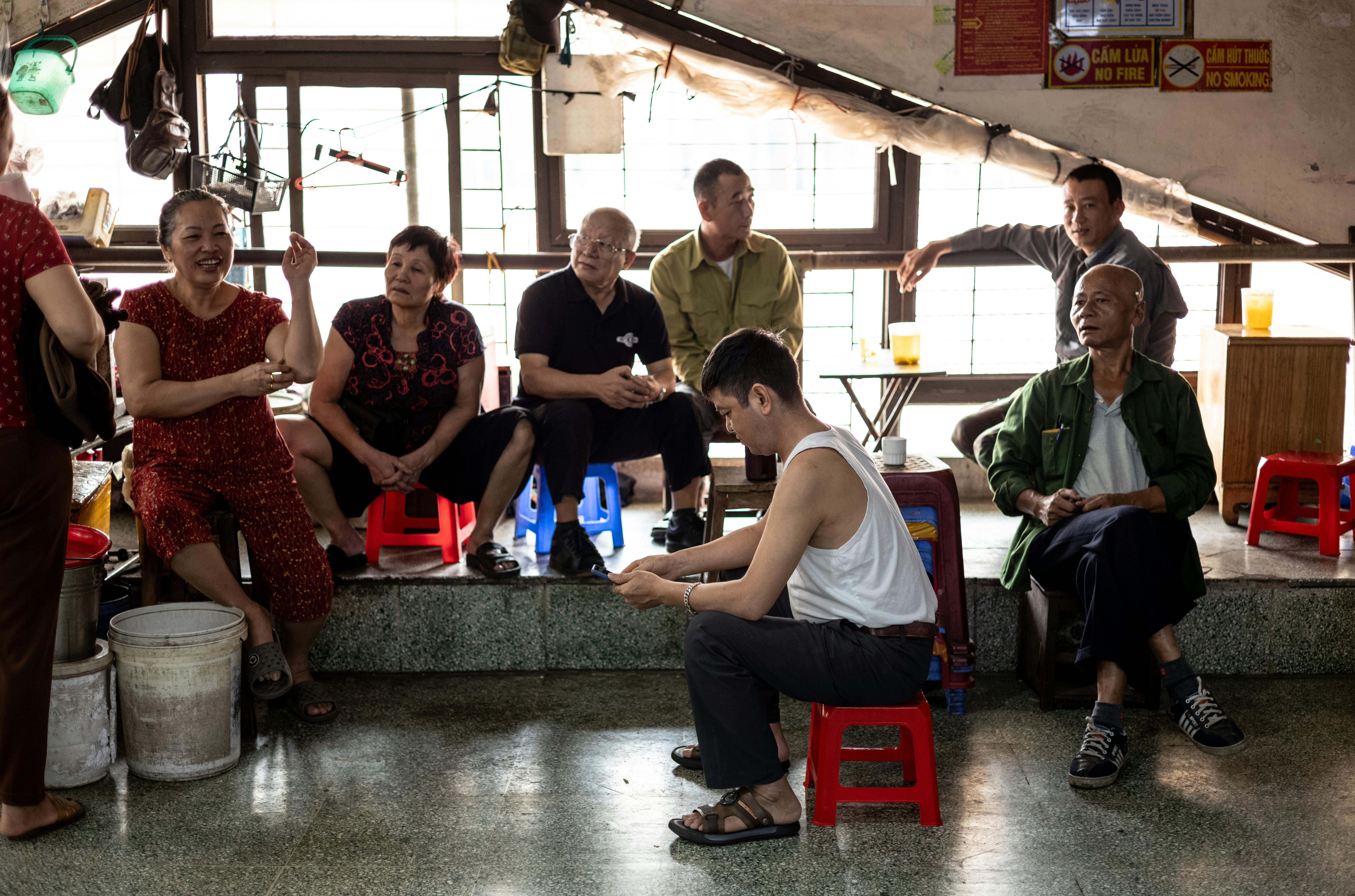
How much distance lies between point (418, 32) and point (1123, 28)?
3282mm

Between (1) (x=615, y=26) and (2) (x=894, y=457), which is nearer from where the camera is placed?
(2) (x=894, y=457)

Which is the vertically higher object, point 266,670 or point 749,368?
point 749,368

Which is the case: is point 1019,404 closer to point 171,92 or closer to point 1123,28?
point 1123,28

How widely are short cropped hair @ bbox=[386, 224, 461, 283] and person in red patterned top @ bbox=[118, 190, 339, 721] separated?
0.51 meters

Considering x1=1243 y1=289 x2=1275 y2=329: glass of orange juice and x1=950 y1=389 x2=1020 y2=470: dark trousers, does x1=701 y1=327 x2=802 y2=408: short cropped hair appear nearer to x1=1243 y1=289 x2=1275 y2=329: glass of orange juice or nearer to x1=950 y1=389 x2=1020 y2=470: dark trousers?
x1=950 y1=389 x2=1020 y2=470: dark trousers

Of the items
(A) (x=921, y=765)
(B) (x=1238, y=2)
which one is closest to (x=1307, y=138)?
(B) (x=1238, y=2)

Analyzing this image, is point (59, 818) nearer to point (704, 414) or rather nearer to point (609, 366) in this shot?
point (609, 366)

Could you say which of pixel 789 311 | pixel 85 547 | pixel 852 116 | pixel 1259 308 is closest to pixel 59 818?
pixel 85 547

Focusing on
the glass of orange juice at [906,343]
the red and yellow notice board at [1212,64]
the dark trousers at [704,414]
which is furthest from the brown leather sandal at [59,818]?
the red and yellow notice board at [1212,64]

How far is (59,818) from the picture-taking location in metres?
2.63

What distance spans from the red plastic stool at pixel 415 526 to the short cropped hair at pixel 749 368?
148cm

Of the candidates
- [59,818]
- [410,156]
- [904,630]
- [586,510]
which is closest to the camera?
[904,630]

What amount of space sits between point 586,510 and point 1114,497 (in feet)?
6.01

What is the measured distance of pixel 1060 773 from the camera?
9.59ft
